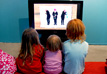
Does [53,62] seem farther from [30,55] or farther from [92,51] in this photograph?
[92,51]

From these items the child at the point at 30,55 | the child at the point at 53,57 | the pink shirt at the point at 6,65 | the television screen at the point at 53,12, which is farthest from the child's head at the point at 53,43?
the television screen at the point at 53,12

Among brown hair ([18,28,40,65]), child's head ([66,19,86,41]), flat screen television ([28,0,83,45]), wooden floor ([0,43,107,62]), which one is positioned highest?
flat screen television ([28,0,83,45])

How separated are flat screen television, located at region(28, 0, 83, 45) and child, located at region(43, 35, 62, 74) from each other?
1.08 m

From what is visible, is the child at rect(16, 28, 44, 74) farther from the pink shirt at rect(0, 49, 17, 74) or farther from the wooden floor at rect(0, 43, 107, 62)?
the wooden floor at rect(0, 43, 107, 62)

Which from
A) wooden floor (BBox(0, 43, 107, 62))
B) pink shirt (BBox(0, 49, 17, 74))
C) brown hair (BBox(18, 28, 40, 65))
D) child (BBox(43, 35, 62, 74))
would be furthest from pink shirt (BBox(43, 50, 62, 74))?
wooden floor (BBox(0, 43, 107, 62))

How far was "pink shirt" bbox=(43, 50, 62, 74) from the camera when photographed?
59.2 inches

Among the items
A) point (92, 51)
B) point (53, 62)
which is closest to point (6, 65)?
point (53, 62)

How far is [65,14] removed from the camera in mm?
2543

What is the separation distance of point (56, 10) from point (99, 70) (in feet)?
4.31

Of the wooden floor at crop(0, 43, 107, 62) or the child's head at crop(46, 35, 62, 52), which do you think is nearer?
the child's head at crop(46, 35, 62, 52)

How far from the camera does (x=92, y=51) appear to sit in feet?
9.37

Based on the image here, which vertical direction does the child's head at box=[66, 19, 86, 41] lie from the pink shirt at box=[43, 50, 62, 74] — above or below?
above

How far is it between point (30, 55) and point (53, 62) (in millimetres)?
251

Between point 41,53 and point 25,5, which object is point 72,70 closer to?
point 41,53
